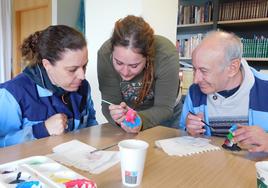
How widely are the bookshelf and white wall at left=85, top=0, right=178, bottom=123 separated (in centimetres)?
117

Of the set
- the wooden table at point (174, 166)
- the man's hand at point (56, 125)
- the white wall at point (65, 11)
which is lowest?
the wooden table at point (174, 166)

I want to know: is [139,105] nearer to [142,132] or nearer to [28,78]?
[142,132]

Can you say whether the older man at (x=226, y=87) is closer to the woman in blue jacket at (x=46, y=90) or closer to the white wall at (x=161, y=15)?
the woman in blue jacket at (x=46, y=90)

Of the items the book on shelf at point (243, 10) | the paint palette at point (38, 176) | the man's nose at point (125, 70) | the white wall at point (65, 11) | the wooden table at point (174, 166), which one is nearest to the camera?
the paint palette at point (38, 176)

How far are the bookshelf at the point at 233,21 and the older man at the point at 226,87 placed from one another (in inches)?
78.8

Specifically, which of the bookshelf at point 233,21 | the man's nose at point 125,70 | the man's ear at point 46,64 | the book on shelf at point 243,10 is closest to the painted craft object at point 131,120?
the man's nose at point 125,70

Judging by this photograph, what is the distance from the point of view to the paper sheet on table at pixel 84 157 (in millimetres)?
872

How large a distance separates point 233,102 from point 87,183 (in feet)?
2.97

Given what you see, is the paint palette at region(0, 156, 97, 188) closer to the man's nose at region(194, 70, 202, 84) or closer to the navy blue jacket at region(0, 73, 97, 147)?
the navy blue jacket at region(0, 73, 97, 147)

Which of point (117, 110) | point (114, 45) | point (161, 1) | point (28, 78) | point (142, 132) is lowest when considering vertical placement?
point (142, 132)

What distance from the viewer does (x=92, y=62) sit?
7.86 ft

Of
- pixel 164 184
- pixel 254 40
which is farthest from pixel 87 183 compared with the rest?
pixel 254 40

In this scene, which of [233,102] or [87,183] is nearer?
[87,183]

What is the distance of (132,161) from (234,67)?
826mm
